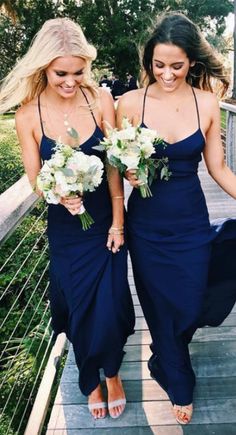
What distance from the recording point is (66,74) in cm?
203

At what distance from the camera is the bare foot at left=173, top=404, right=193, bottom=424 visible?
231 centimetres

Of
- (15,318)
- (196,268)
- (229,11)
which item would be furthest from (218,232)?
(229,11)

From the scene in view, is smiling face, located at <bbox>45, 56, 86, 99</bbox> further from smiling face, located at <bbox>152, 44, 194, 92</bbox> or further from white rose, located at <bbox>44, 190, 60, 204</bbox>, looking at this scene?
white rose, located at <bbox>44, 190, 60, 204</bbox>

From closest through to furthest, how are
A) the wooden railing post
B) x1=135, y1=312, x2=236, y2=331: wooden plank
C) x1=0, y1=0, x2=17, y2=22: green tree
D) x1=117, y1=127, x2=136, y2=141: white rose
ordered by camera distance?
1. x1=117, y1=127, x2=136, y2=141: white rose
2. x1=135, y1=312, x2=236, y2=331: wooden plank
3. the wooden railing post
4. x1=0, y1=0, x2=17, y2=22: green tree

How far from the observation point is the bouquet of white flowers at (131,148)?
1946mm

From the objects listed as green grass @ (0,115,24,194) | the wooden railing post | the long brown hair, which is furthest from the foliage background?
the long brown hair

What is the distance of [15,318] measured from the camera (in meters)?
5.23

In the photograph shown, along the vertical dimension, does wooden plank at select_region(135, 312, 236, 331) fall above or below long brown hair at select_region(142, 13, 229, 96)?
below

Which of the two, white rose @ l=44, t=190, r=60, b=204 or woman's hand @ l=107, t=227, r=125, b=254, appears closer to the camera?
white rose @ l=44, t=190, r=60, b=204

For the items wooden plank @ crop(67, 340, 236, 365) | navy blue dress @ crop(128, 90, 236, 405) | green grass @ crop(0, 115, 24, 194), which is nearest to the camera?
navy blue dress @ crop(128, 90, 236, 405)

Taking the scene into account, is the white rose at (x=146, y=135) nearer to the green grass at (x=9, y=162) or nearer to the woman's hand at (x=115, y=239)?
the woman's hand at (x=115, y=239)

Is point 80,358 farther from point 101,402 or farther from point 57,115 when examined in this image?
point 57,115

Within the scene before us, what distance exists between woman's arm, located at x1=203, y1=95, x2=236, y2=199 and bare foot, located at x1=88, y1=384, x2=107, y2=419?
126 centimetres

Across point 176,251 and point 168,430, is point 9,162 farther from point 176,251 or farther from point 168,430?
point 168,430
